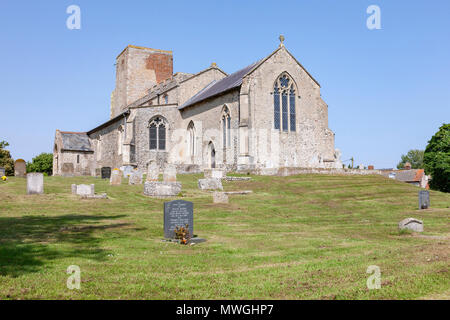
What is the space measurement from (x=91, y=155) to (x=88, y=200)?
35462 millimetres

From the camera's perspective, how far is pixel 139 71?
2064 inches

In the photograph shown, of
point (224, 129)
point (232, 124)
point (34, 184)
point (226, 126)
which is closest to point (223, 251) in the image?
point (34, 184)

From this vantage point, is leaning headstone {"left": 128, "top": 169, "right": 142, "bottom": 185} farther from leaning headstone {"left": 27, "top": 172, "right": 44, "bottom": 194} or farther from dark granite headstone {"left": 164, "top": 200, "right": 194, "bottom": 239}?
dark granite headstone {"left": 164, "top": 200, "right": 194, "bottom": 239}

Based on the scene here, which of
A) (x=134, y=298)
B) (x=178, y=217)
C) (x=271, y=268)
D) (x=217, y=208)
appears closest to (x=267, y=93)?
(x=217, y=208)

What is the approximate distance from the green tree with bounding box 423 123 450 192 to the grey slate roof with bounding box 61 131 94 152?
135ft

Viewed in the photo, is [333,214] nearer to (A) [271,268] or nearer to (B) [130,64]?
(A) [271,268]

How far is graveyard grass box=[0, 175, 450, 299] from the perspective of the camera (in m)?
6.02

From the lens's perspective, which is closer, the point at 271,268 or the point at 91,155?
the point at 271,268

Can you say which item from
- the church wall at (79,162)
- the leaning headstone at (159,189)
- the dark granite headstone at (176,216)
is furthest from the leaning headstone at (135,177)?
the church wall at (79,162)

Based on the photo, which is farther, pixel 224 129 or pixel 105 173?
pixel 224 129

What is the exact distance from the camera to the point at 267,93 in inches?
1303

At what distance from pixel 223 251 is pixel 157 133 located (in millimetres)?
32853

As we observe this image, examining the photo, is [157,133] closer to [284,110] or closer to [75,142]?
[284,110]

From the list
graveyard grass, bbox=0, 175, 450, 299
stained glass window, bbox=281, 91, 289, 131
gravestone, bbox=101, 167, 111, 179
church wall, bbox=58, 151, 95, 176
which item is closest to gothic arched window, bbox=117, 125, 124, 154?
church wall, bbox=58, 151, 95, 176
